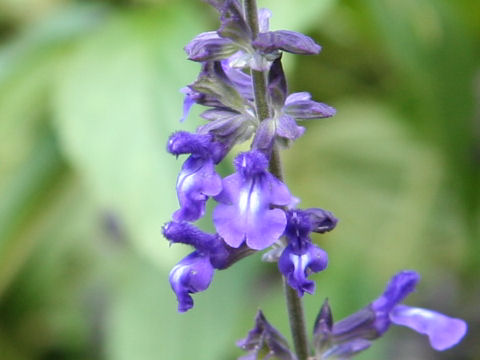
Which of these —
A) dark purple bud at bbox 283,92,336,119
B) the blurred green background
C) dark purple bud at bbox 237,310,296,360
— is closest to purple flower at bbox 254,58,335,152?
dark purple bud at bbox 283,92,336,119

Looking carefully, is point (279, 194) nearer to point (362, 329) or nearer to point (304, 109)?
point (304, 109)

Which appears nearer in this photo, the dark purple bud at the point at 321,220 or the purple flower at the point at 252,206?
the purple flower at the point at 252,206

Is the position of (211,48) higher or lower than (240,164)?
higher

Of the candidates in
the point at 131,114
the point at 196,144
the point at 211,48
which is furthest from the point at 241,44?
the point at 131,114

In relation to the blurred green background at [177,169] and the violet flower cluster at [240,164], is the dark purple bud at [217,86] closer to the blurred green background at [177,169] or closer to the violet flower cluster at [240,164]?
the violet flower cluster at [240,164]

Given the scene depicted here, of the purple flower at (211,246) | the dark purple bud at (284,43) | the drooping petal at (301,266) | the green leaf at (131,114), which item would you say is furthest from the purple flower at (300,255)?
the green leaf at (131,114)

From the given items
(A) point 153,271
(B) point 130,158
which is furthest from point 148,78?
(A) point 153,271

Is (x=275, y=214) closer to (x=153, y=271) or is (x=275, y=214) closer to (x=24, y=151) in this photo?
(x=153, y=271)
